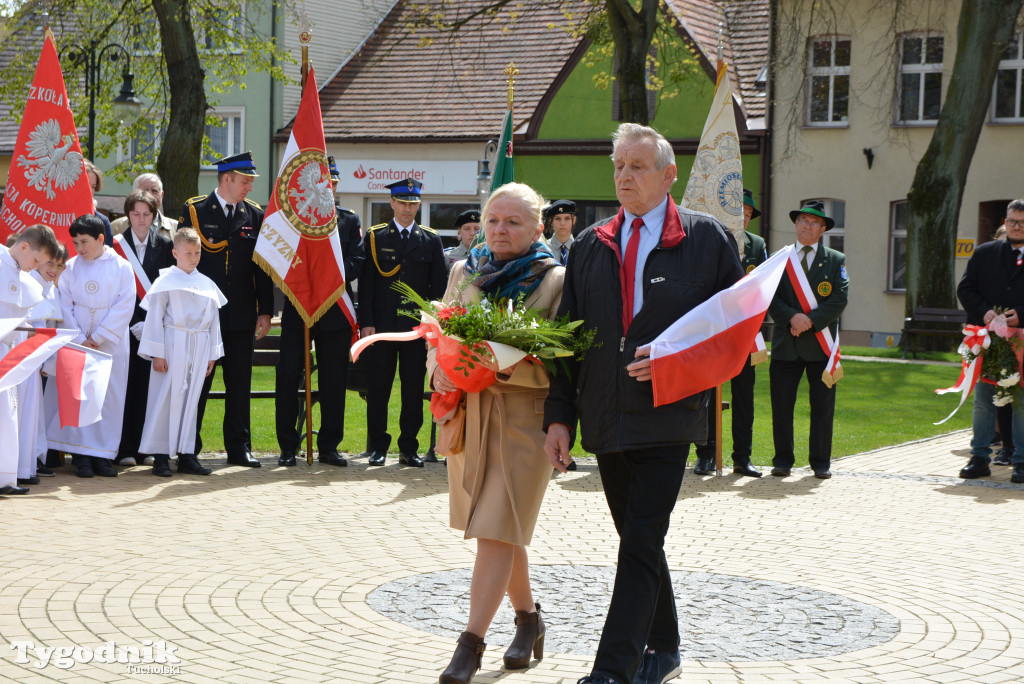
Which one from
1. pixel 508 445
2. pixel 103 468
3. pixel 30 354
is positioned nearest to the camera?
pixel 508 445

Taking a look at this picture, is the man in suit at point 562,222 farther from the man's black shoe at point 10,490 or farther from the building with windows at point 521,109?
the building with windows at point 521,109

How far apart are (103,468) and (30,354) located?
1418 mm

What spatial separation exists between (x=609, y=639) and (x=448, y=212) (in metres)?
30.9

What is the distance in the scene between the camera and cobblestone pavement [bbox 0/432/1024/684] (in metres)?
5.32

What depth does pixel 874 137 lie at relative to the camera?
29391mm

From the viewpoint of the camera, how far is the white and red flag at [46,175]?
11023 mm

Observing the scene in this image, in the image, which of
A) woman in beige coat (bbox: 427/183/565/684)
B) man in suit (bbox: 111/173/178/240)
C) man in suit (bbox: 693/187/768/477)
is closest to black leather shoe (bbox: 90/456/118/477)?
man in suit (bbox: 111/173/178/240)

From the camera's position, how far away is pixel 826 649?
5.60m

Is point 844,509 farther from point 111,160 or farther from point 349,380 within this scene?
point 111,160

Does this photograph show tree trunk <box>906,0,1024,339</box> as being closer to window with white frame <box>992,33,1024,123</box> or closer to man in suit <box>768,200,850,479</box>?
window with white frame <box>992,33,1024,123</box>

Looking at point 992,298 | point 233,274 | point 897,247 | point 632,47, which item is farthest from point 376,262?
point 897,247

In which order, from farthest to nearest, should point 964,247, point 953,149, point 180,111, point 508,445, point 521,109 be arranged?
point 521,109 → point 964,247 → point 953,149 → point 180,111 → point 508,445

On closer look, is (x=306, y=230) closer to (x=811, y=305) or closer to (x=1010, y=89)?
(x=811, y=305)

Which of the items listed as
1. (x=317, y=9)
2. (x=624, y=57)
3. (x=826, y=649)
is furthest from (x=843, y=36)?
(x=826, y=649)
